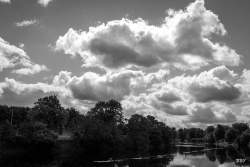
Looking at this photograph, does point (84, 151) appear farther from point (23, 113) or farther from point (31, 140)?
point (23, 113)

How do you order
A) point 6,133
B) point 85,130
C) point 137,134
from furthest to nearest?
point 137,134 → point 85,130 → point 6,133

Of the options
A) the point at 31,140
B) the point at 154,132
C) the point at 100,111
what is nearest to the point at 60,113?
the point at 100,111

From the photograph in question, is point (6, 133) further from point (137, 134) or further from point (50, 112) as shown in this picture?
point (137, 134)

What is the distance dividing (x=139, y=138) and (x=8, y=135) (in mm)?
63938

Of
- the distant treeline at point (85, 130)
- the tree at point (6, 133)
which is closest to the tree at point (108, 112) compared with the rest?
the distant treeline at point (85, 130)

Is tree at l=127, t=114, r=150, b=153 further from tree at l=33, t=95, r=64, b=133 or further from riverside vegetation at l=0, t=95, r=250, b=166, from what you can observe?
tree at l=33, t=95, r=64, b=133

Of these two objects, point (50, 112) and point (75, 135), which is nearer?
point (75, 135)

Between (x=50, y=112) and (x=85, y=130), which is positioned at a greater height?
(x=50, y=112)

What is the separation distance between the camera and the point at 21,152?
112m

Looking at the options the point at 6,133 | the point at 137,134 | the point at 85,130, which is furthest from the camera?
the point at 137,134

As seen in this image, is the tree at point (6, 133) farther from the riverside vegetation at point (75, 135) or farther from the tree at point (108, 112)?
the tree at point (108, 112)

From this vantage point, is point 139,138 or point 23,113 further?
point 23,113

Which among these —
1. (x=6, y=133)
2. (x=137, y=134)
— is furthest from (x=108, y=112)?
(x=6, y=133)

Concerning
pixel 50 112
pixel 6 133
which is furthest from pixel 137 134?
pixel 6 133
